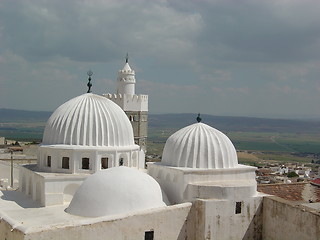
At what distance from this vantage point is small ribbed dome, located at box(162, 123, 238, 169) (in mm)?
19094

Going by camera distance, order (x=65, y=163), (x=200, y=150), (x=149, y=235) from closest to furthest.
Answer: (x=149, y=235) < (x=200, y=150) < (x=65, y=163)

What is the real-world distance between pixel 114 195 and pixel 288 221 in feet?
21.6

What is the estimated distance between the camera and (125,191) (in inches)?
667

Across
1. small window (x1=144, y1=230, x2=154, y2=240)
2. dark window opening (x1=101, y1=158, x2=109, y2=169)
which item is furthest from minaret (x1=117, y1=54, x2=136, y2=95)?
small window (x1=144, y1=230, x2=154, y2=240)

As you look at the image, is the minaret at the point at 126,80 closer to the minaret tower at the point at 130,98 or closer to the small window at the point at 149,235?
the minaret tower at the point at 130,98

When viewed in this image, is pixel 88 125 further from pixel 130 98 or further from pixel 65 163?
pixel 130 98

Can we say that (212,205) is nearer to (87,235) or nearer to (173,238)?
(173,238)

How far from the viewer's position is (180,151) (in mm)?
19438

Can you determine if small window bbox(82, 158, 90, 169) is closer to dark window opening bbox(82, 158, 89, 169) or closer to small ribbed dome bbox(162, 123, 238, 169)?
dark window opening bbox(82, 158, 89, 169)

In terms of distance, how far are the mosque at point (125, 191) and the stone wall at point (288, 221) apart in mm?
39

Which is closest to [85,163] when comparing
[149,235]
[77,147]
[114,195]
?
[77,147]

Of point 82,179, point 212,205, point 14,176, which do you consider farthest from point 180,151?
point 14,176

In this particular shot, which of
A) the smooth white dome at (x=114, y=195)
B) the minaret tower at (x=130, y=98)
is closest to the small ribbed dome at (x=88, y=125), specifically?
the smooth white dome at (x=114, y=195)

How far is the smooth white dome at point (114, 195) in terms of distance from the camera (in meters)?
16.6
